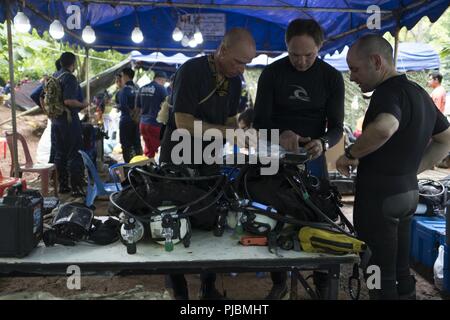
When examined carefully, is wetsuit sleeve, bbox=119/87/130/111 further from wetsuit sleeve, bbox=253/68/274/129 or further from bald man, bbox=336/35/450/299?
bald man, bbox=336/35/450/299

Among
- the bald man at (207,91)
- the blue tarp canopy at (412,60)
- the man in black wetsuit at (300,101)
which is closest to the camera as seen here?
the bald man at (207,91)

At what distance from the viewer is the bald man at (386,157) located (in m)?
2.21

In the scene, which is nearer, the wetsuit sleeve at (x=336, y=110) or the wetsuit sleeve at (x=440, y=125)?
the wetsuit sleeve at (x=440, y=125)

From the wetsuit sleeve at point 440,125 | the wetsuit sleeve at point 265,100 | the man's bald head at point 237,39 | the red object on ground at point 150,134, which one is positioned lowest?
the red object on ground at point 150,134

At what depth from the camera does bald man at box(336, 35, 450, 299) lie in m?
2.21

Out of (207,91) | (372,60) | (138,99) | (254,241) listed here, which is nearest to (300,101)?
(372,60)

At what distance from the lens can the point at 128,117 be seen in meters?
7.53

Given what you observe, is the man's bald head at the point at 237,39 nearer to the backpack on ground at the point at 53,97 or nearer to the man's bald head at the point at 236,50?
the man's bald head at the point at 236,50

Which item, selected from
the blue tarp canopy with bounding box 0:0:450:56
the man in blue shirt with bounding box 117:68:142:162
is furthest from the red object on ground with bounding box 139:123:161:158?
the blue tarp canopy with bounding box 0:0:450:56

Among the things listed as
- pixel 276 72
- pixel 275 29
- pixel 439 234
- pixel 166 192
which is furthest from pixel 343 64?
pixel 166 192

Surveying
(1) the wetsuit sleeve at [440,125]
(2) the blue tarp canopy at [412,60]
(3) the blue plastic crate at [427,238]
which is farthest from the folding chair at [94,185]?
(2) the blue tarp canopy at [412,60]

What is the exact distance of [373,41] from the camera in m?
2.29

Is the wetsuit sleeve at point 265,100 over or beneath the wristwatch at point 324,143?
over

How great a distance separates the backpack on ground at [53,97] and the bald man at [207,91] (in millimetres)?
3788
